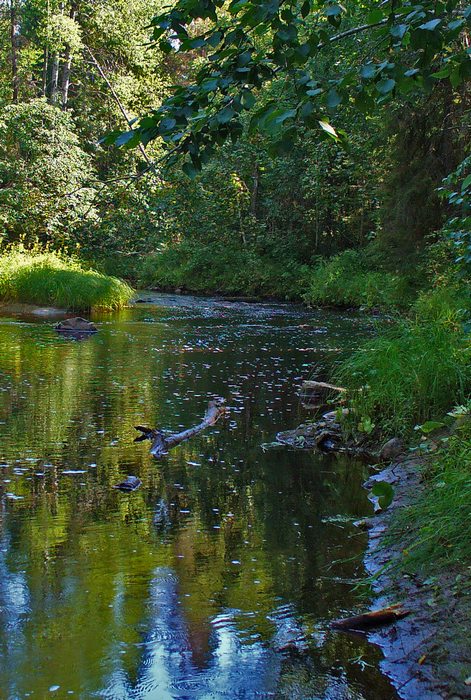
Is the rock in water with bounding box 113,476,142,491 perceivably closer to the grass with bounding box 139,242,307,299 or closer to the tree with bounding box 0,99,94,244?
the tree with bounding box 0,99,94,244

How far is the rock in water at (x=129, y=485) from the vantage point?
6.12 m

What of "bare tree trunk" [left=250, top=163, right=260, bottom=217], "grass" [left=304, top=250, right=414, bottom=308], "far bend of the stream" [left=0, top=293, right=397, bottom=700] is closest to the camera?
"far bend of the stream" [left=0, top=293, right=397, bottom=700]

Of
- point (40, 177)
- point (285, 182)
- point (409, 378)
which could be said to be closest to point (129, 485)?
point (409, 378)

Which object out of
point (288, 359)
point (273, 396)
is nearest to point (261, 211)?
point (288, 359)

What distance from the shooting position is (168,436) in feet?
25.7

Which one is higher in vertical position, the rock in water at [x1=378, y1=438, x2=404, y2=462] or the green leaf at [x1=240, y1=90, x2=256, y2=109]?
the green leaf at [x1=240, y1=90, x2=256, y2=109]

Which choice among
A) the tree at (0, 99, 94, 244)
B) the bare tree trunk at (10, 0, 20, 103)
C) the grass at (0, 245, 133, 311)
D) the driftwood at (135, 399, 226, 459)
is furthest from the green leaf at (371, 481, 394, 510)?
the bare tree trunk at (10, 0, 20, 103)

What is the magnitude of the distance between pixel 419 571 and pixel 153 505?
7.33 ft

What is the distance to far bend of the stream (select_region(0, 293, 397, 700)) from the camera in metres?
3.47

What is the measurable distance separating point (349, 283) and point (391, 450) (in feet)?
60.8

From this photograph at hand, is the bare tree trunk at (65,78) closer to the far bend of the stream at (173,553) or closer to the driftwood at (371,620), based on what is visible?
the far bend of the stream at (173,553)

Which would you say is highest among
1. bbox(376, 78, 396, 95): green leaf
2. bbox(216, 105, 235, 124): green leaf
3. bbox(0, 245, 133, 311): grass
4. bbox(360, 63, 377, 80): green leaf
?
bbox(360, 63, 377, 80): green leaf

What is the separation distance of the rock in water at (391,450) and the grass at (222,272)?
21093 millimetres

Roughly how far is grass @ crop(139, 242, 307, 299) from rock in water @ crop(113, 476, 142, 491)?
22299 mm
